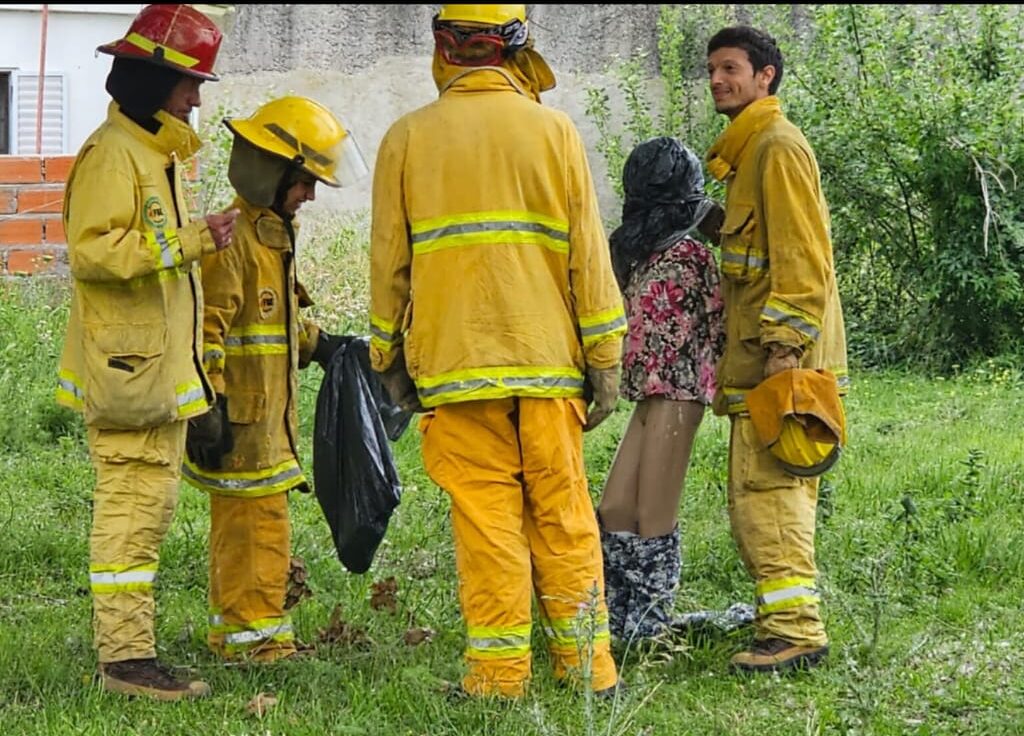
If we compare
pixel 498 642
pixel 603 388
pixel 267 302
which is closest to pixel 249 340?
pixel 267 302

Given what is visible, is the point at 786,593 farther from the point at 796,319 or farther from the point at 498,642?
the point at 498,642

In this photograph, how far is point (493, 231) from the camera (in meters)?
4.82

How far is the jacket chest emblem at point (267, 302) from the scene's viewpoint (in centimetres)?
550

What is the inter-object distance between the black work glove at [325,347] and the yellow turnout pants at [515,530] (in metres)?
0.98

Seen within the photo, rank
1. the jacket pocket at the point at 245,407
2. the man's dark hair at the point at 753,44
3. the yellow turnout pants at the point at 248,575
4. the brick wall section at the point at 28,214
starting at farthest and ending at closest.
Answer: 1. the brick wall section at the point at 28,214
2. the man's dark hair at the point at 753,44
3. the yellow turnout pants at the point at 248,575
4. the jacket pocket at the point at 245,407

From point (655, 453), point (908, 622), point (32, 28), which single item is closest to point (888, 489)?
point (908, 622)

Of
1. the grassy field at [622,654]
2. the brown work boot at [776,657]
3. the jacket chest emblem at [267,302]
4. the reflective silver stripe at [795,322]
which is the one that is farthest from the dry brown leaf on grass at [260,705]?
the reflective silver stripe at [795,322]

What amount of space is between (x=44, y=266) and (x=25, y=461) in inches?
102

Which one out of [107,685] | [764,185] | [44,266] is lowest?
[107,685]

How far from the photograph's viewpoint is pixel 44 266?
10.5m

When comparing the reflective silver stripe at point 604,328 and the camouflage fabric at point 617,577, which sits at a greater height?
the reflective silver stripe at point 604,328

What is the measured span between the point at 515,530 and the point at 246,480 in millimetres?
1128

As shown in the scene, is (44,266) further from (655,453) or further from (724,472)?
(655,453)

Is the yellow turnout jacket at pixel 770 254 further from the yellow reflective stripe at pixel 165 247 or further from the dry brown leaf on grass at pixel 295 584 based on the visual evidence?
the yellow reflective stripe at pixel 165 247
